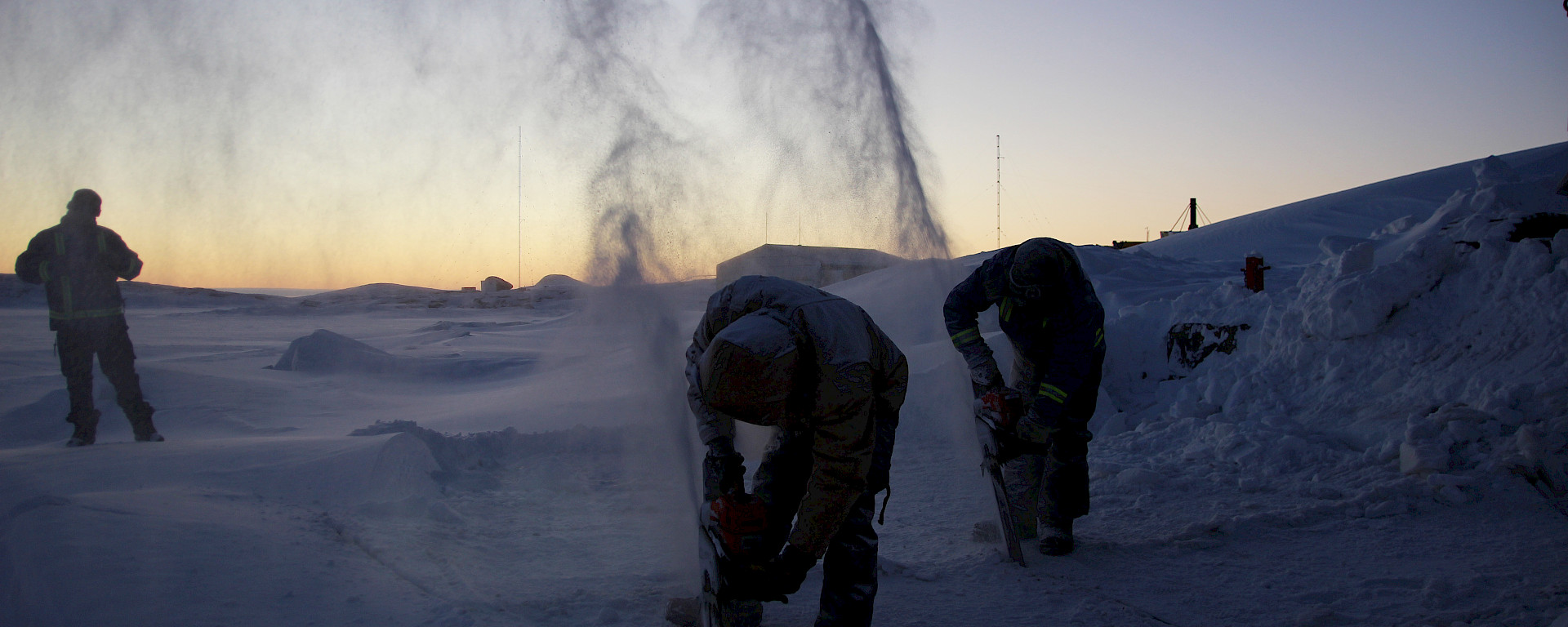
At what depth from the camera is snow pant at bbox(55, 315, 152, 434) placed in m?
4.04

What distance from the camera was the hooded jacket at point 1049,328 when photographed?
10.6 ft

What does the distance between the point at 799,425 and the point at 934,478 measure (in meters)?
2.70

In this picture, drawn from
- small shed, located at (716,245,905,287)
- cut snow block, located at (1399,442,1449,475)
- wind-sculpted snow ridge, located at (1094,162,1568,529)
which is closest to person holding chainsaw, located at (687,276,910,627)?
small shed, located at (716,245,905,287)

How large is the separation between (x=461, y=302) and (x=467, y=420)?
22920 mm

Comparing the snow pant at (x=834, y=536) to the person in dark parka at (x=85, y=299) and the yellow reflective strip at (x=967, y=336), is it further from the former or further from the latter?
the person in dark parka at (x=85, y=299)

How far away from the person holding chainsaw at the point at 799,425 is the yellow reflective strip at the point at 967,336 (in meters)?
1.13

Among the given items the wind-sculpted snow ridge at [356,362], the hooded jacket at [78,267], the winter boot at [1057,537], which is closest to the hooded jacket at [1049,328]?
the winter boot at [1057,537]

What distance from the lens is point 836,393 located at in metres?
2.01

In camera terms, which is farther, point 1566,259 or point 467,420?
point 467,420

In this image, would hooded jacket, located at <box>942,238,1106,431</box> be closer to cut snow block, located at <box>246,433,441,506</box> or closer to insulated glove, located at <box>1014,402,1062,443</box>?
insulated glove, located at <box>1014,402,1062,443</box>

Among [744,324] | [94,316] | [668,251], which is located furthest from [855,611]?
[94,316]

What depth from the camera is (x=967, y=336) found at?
3.44m

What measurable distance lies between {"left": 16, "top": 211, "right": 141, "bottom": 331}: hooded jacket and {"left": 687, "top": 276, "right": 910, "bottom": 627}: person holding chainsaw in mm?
3581

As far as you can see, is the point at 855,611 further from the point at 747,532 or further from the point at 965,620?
the point at 965,620
